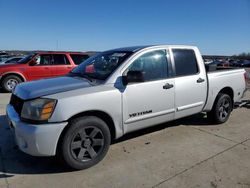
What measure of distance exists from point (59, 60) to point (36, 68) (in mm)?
974

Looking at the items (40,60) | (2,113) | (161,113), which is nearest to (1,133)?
(2,113)

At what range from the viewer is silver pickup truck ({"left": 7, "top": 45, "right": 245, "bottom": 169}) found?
127 inches

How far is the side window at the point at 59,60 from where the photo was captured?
1046cm

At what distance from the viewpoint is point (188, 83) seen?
15.4 ft

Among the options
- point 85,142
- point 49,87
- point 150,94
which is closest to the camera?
point 85,142

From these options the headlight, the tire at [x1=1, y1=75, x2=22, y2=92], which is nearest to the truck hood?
the headlight

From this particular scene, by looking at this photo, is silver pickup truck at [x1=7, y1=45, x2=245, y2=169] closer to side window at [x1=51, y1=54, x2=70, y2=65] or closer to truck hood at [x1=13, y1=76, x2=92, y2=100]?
truck hood at [x1=13, y1=76, x2=92, y2=100]

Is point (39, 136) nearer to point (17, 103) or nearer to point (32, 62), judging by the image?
point (17, 103)

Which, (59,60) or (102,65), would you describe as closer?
(102,65)

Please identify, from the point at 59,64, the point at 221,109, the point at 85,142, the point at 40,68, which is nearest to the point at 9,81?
the point at 40,68

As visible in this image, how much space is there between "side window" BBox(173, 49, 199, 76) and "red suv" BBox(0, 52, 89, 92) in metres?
6.63

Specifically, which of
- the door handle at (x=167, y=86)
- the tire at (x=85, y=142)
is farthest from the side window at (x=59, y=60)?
the tire at (x=85, y=142)

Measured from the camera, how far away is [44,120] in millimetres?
3178

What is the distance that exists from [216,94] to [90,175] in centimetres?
332
